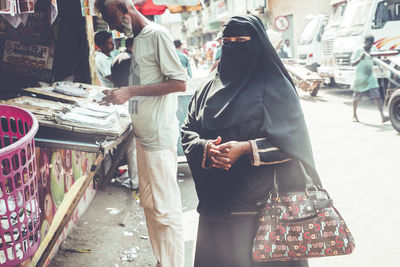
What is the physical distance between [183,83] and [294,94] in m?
0.91

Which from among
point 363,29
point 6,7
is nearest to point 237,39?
point 6,7

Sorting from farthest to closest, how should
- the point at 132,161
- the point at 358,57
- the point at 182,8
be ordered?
the point at 358,57 → the point at 182,8 → the point at 132,161

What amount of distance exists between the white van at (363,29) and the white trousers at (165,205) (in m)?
8.25

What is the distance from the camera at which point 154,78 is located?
8.80 feet

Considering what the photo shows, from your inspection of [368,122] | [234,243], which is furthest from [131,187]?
[368,122]

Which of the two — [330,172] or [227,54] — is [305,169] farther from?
[330,172]

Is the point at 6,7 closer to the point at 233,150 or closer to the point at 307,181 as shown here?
the point at 233,150

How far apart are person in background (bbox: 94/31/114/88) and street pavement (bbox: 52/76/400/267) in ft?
4.82

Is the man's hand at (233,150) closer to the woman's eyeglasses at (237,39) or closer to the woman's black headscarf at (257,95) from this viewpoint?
the woman's black headscarf at (257,95)

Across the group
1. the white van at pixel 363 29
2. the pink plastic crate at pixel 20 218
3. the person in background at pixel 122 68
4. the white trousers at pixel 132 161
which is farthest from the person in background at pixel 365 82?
the pink plastic crate at pixel 20 218

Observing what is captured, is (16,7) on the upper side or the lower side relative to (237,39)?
upper

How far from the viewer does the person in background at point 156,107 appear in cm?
260

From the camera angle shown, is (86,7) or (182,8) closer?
(86,7)

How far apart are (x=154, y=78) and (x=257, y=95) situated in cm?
95
